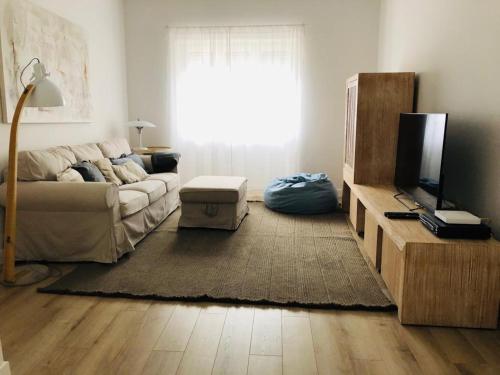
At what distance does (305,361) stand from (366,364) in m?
0.28

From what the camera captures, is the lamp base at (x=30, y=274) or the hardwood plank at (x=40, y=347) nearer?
the hardwood plank at (x=40, y=347)

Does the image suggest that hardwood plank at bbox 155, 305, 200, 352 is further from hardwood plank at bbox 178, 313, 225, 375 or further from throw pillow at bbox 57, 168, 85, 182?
throw pillow at bbox 57, 168, 85, 182

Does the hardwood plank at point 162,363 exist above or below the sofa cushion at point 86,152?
below

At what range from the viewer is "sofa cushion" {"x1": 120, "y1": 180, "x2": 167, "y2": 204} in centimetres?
368

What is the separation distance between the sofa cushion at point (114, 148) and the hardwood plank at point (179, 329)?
8.12 ft

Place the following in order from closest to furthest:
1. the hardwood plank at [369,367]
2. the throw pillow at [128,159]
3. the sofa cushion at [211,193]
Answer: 1. the hardwood plank at [369,367]
2. the sofa cushion at [211,193]
3. the throw pillow at [128,159]

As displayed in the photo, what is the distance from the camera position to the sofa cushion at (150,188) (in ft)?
12.1

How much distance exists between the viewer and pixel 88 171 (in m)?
3.41

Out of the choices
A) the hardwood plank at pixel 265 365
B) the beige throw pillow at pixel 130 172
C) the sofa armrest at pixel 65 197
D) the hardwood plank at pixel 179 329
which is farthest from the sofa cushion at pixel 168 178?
the hardwood plank at pixel 265 365

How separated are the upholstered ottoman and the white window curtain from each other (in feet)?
5.63

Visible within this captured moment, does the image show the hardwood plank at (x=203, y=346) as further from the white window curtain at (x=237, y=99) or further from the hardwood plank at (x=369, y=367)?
the white window curtain at (x=237, y=99)

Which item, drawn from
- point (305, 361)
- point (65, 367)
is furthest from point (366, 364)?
point (65, 367)

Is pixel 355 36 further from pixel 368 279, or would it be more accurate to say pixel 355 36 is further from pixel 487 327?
pixel 487 327

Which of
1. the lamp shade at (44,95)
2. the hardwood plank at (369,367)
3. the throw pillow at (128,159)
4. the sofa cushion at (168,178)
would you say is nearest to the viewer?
the hardwood plank at (369,367)
